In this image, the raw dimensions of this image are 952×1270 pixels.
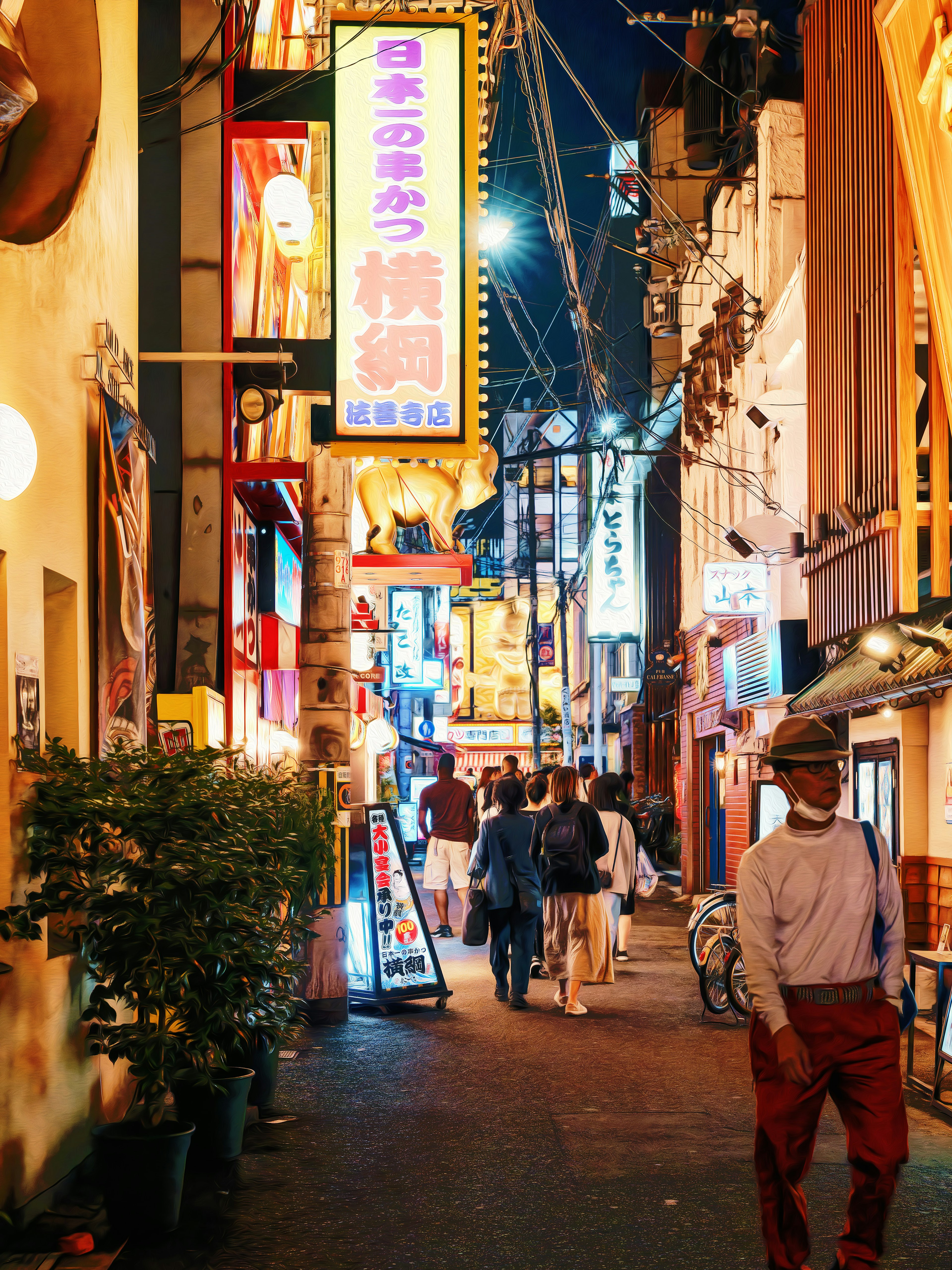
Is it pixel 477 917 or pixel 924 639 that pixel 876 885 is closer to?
pixel 924 639

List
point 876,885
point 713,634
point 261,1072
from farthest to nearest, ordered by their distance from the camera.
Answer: point 713,634 → point 261,1072 → point 876,885

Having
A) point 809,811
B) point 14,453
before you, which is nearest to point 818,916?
point 809,811

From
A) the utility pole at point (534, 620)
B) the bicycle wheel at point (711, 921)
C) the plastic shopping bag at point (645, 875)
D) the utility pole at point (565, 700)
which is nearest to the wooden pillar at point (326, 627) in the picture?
the bicycle wheel at point (711, 921)

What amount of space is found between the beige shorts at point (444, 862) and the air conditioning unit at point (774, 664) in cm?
462

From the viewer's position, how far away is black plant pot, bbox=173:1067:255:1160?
247 inches

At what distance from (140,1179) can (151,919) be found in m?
1.12

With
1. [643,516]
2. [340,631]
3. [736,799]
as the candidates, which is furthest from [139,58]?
[643,516]

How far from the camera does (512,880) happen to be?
469 inches

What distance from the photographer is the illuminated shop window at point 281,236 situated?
10367 millimetres

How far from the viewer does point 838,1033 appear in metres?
4.57

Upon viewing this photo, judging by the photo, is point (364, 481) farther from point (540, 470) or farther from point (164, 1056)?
point (540, 470)

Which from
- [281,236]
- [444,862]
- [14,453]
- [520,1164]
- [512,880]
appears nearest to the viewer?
[14,453]

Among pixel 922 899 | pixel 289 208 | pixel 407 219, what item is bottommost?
pixel 922 899

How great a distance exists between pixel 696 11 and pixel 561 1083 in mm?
14827
